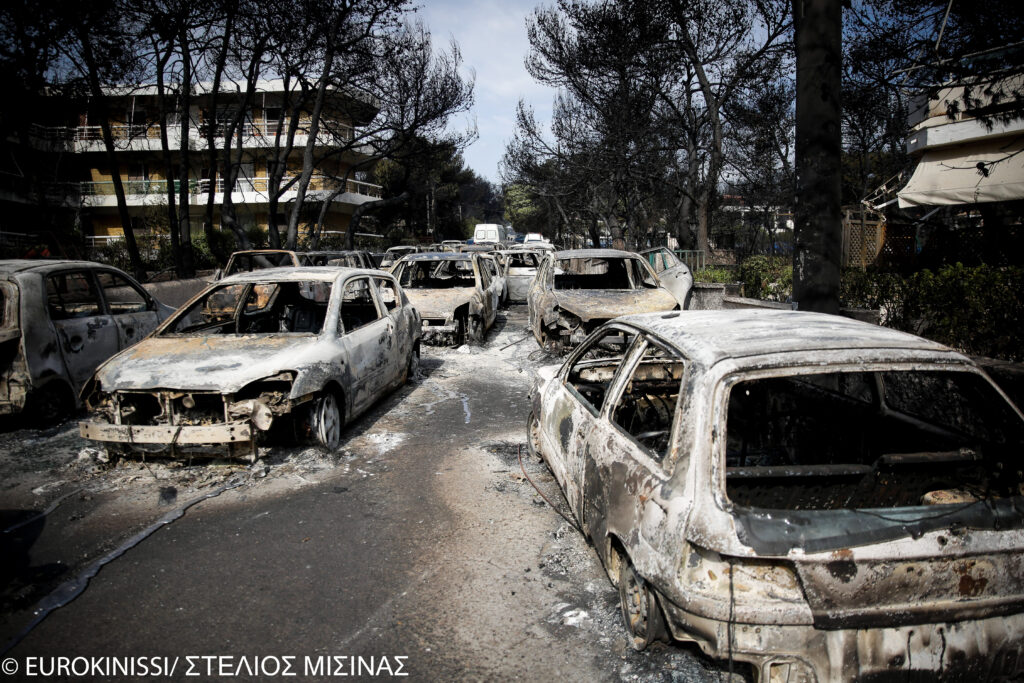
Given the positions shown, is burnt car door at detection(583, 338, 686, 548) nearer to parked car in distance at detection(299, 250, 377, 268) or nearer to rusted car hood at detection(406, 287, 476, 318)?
rusted car hood at detection(406, 287, 476, 318)

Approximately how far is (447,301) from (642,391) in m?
6.94

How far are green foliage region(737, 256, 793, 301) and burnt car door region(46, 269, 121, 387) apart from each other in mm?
10912

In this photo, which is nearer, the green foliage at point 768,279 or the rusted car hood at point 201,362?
the rusted car hood at point 201,362

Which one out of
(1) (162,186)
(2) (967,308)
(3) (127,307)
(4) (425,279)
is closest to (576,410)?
(2) (967,308)

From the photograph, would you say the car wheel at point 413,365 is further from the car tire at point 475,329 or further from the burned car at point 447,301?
the car tire at point 475,329

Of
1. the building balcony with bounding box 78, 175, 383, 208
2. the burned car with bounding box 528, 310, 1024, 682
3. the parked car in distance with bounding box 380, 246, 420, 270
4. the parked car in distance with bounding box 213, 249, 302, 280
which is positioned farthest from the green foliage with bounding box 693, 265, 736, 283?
the building balcony with bounding box 78, 175, 383, 208

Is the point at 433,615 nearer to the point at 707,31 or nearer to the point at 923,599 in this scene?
the point at 923,599

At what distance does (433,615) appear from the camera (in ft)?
9.86

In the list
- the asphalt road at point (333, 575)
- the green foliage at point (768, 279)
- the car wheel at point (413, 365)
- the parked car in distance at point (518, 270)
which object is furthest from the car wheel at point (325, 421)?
the parked car in distance at point (518, 270)

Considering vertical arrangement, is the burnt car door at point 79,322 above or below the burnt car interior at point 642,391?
above

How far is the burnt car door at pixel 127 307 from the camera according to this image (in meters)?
6.99

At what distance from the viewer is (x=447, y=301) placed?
10680 millimetres

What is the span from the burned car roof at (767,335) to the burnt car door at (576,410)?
16.0 inches

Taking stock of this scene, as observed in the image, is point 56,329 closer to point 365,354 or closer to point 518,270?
point 365,354
